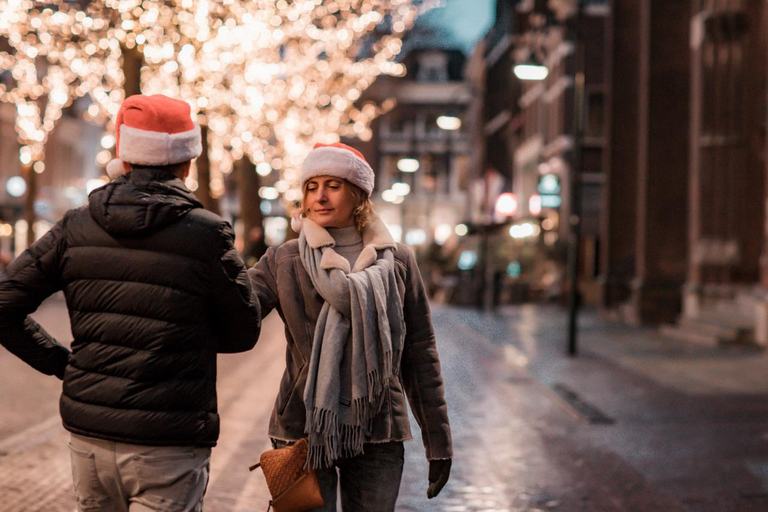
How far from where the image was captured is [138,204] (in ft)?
10.1

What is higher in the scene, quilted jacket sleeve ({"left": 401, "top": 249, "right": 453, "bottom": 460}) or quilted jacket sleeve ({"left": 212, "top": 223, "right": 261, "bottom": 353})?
quilted jacket sleeve ({"left": 212, "top": 223, "right": 261, "bottom": 353})

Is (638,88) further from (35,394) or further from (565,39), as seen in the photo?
(35,394)

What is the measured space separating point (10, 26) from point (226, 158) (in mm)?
13842

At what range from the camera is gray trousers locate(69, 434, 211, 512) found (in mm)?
3100

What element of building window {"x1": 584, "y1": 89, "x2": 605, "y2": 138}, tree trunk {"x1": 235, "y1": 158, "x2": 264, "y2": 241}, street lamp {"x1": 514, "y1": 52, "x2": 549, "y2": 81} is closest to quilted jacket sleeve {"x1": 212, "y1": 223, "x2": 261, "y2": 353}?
street lamp {"x1": 514, "y1": 52, "x2": 549, "y2": 81}

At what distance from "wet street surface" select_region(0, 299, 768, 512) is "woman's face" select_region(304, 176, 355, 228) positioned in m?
3.24

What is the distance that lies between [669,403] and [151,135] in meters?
9.50

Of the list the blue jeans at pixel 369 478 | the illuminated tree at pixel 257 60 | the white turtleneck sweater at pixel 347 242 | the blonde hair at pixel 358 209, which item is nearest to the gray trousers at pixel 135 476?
the blue jeans at pixel 369 478

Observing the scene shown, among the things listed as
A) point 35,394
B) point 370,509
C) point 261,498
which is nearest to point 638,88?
point 35,394

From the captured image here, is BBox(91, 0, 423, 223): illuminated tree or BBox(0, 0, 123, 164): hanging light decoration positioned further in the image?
BBox(0, 0, 123, 164): hanging light decoration

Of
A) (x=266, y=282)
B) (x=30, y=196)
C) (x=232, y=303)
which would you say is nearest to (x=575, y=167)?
(x=266, y=282)

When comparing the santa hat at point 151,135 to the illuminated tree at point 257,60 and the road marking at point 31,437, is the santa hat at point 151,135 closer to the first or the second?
the road marking at point 31,437

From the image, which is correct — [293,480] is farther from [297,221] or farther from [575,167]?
[575,167]

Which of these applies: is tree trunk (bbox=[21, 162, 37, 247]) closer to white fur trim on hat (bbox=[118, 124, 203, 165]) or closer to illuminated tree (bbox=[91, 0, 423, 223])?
illuminated tree (bbox=[91, 0, 423, 223])
